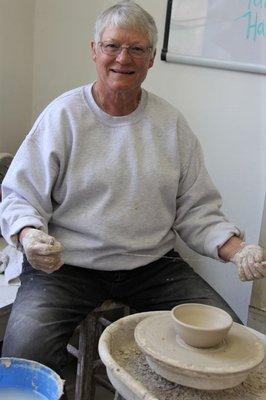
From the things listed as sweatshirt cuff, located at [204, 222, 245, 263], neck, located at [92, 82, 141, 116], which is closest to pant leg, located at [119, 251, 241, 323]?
sweatshirt cuff, located at [204, 222, 245, 263]

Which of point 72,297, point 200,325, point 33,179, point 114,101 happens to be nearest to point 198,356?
point 200,325

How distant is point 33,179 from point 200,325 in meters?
0.66

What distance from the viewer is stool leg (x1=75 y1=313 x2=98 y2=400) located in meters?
1.76

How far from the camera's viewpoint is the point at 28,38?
2572mm

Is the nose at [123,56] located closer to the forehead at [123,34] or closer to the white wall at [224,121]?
the forehead at [123,34]

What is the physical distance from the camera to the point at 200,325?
1.29 meters

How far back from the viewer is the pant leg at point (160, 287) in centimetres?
171

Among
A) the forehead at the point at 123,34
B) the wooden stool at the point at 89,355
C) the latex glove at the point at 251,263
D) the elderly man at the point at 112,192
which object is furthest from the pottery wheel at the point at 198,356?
the forehead at the point at 123,34

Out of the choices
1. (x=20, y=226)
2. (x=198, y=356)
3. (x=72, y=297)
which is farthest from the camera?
(x=72, y=297)

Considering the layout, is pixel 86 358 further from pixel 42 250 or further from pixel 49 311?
pixel 42 250

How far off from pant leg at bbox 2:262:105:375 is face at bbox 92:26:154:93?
0.55 metres

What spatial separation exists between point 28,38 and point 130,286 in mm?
1365

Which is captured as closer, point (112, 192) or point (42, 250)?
point (42, 250)

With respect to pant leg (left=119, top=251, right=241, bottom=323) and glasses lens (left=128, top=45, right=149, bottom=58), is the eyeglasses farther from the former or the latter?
pant leg (left=119, top=251, right=241, bottom=323)
